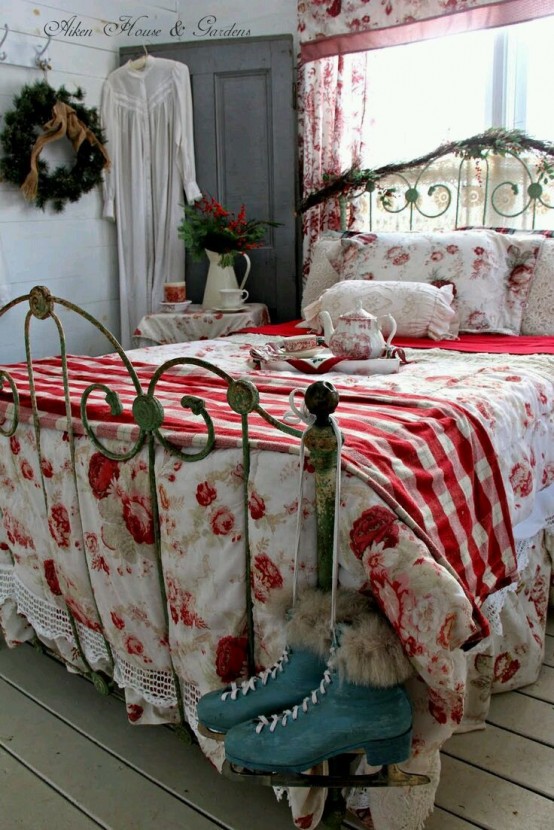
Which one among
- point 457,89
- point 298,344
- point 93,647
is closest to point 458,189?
point 457,89

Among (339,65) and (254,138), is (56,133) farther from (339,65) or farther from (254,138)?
(339,65)

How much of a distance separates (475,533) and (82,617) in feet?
2.82

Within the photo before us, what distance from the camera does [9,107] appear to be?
3312 millimetres

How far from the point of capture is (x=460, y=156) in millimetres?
3102

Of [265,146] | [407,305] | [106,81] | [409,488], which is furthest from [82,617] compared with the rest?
[106,81]

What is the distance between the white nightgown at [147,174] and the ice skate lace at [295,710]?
290 centimetres

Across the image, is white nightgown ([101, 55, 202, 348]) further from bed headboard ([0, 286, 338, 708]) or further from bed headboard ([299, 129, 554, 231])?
bed headboard ([0, 286, 338, 708])

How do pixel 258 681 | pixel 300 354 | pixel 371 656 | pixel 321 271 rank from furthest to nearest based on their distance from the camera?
1. pixel 321 271
2. pixel 300 354
3. pixel 258 681
4. pixel 371 656

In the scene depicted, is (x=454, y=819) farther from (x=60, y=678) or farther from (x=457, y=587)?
(x=60, y=678)

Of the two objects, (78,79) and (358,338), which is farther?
(78,79)

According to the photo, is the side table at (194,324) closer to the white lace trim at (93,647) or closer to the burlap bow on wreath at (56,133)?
the burlap bow on wreath at (56,133)

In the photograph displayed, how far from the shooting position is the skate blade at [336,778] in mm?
1168

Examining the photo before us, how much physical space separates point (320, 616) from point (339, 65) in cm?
278

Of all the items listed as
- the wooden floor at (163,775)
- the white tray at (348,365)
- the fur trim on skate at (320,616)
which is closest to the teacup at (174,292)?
the white tray at (348,365)
